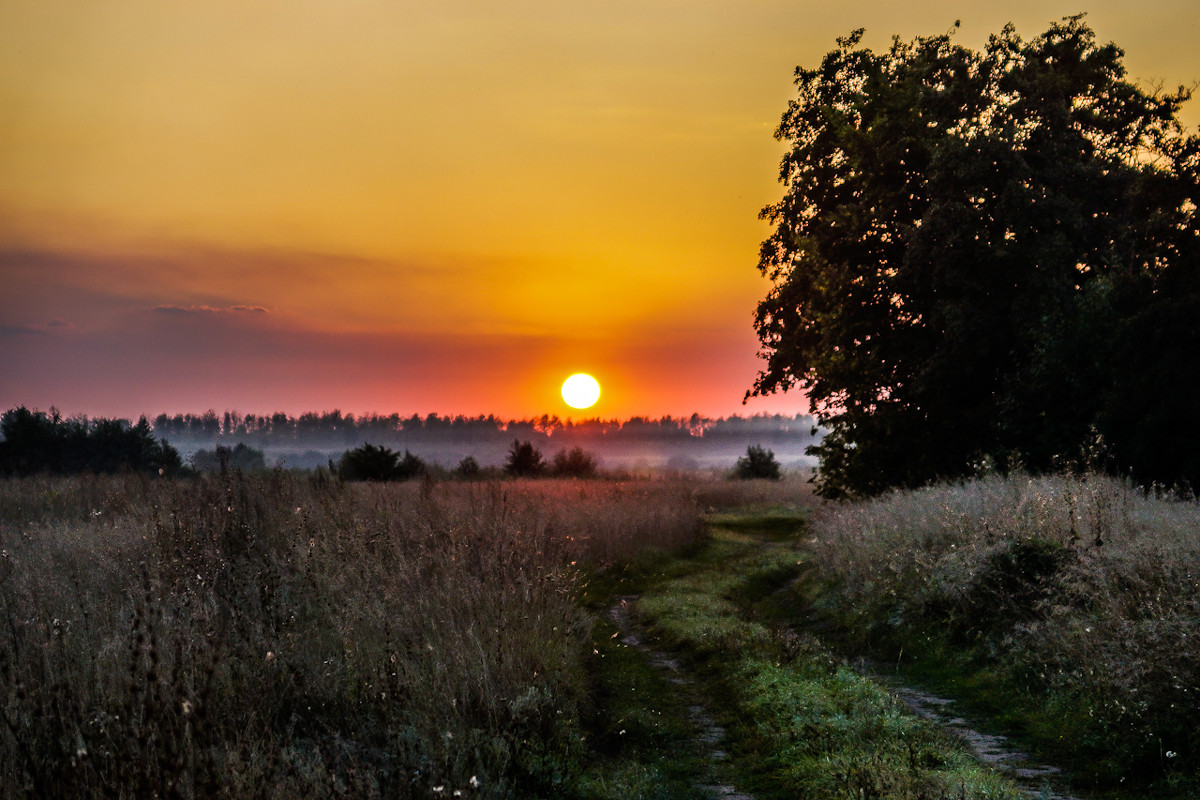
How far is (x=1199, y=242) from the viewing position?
18984 millimetres

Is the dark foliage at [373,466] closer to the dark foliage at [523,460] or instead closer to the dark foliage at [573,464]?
the dark foliage at [523,460]

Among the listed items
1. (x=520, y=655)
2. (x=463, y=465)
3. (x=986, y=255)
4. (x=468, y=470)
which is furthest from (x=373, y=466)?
(x=520, y=655)

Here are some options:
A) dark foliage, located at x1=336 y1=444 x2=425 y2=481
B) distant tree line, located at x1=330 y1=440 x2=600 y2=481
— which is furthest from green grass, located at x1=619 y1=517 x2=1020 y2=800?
distant tree line, located at x1=330 y1=440 x2=600 y2=481

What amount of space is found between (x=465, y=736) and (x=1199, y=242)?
19898mm

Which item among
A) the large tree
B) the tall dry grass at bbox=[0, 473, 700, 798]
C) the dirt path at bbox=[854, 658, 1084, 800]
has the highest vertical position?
the large tree

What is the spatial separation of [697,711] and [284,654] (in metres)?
4.37

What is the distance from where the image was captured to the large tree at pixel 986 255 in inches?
800

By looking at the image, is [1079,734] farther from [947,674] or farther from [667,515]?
[667,515]

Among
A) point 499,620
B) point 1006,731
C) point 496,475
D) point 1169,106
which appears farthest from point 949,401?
point 496,475

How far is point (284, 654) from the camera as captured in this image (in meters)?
7.23

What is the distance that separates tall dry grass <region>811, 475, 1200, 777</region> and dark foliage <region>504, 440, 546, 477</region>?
33383 millimetres

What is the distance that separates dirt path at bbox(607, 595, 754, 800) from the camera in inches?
273

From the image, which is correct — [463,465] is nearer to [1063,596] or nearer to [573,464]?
[573,464]

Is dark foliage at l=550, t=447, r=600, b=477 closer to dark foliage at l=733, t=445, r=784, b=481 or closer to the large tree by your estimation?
dark foliage at l=733, t=445, r=784, b=481
